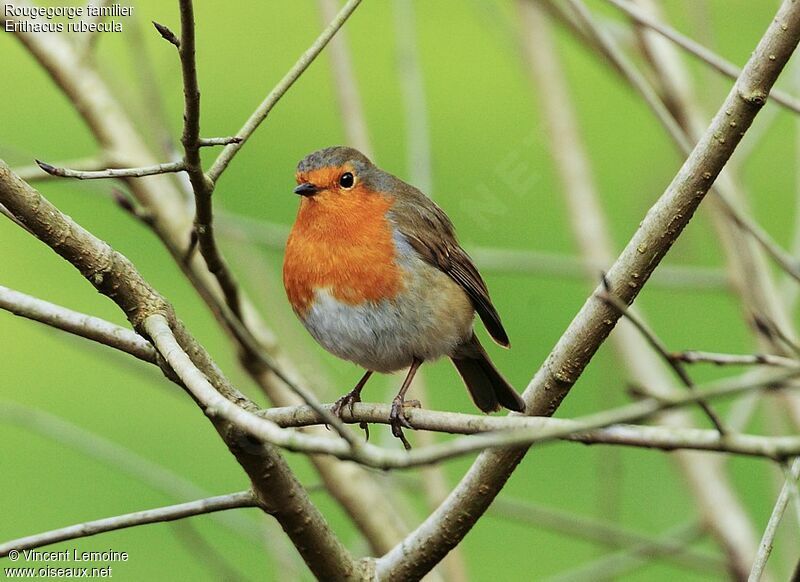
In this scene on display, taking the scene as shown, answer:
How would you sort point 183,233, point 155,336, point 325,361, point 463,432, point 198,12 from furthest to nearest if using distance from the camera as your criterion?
1. point 198,12
2. point 325,361
3. point 183,233
4. point 155,336
5. point 463,432

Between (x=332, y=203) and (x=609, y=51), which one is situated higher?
(x=609, y=51)

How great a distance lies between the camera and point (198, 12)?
702cm

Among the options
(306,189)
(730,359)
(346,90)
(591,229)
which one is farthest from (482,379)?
(730,359)

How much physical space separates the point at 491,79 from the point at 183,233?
5.05m

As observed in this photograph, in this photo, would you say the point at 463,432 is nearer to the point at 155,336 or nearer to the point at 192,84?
the point at 155,336

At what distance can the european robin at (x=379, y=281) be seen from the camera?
3383mm

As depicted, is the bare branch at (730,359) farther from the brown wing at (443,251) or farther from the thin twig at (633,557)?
the thin twig at (633,557)

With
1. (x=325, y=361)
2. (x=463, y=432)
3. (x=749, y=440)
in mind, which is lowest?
(x=325, y=361)

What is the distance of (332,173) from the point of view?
12.0ft

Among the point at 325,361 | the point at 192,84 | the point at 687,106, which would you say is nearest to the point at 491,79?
the point at 325,361

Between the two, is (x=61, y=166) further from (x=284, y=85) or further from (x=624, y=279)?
(x=624, y=279)

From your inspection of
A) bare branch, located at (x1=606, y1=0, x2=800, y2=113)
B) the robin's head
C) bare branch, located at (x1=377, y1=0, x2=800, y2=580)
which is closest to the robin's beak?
the robin's head

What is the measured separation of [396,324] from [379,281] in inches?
5.7

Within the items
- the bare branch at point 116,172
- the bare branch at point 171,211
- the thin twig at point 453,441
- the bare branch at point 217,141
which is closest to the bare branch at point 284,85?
the bare branch at point 217,141
